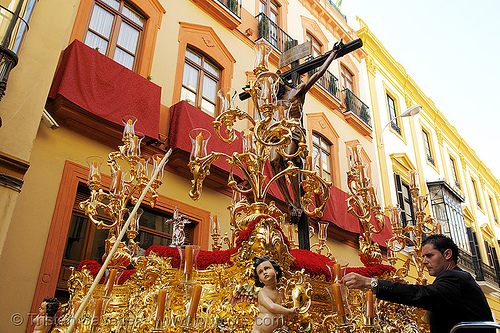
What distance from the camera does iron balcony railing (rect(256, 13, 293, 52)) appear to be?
9492mm

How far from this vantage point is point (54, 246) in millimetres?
4340

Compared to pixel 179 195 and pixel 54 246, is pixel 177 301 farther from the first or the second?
pixel 179 195

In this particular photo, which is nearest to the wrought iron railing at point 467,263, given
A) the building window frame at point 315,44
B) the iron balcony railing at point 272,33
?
the building window frame at point 315,44

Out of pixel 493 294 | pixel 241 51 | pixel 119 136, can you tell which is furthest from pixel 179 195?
pixel 493 294

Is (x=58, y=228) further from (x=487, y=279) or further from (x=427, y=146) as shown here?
(x=487, y=279)

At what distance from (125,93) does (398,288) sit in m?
4.55

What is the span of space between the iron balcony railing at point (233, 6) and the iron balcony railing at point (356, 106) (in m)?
4.84

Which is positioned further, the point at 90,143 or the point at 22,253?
the point at 90,143

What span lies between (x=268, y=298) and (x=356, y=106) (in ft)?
38.6

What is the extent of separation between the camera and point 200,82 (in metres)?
7.46

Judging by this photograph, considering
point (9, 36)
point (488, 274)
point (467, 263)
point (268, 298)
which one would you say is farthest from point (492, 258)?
point (9, 36)

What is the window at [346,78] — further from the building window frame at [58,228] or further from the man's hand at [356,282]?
the man's hand at [356,282]

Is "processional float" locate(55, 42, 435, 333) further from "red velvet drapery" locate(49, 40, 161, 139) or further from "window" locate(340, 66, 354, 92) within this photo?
"window" locate(340, 66, 354, 92)

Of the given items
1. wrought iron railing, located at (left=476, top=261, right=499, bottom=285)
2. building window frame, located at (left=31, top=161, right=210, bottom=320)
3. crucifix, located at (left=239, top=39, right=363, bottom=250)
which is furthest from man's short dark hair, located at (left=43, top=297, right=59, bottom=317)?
wrought iron railing, located at (left=476, top=261, right=499, bottom=285)
